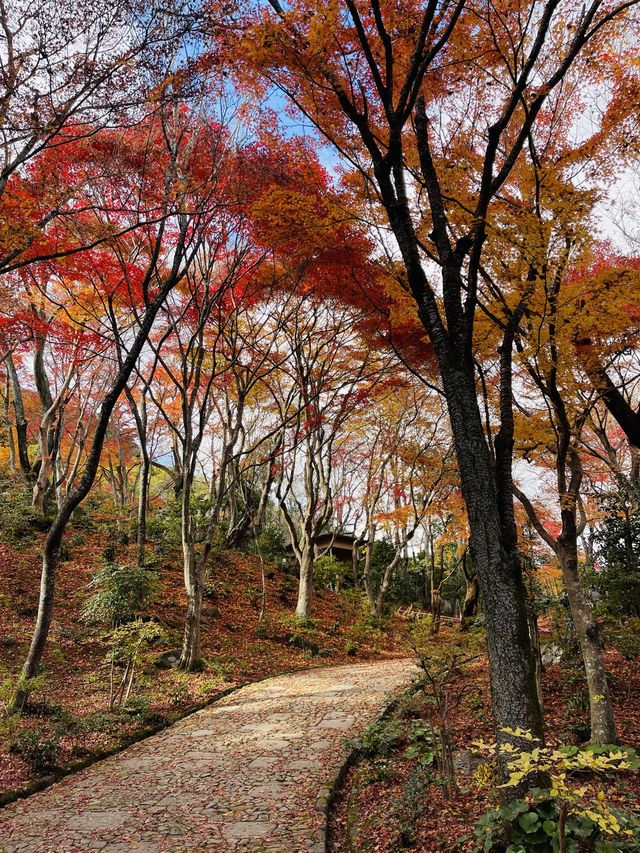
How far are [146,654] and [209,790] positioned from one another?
4.61 metres

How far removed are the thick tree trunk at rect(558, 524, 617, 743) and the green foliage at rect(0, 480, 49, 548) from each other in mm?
12236

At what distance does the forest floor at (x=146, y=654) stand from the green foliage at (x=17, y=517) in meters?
0.29

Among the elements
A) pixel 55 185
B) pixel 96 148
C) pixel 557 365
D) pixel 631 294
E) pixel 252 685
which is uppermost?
pixel 96 148

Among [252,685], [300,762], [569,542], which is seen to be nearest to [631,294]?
[569,542]

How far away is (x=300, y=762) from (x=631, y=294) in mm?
5936

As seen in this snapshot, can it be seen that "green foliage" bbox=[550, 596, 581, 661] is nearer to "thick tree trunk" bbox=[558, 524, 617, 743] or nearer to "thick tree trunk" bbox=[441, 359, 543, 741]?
"thick tree trunk" bbox=[558, 524, 617, 743]

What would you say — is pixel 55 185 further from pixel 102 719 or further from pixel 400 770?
pixel 400 770

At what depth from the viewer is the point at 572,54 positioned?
410 cm

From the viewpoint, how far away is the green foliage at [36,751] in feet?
15.6

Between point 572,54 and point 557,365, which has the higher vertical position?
point 572,54

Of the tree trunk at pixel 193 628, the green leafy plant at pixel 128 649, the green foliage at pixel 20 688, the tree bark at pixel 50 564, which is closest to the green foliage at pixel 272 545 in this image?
→ the tree trunk at pixel 193 628

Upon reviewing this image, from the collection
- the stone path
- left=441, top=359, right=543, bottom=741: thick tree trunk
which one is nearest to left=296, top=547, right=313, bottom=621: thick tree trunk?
the stone path

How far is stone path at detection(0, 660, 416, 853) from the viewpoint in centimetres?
347

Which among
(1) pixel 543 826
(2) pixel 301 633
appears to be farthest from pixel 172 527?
(1) pixel 543 826
